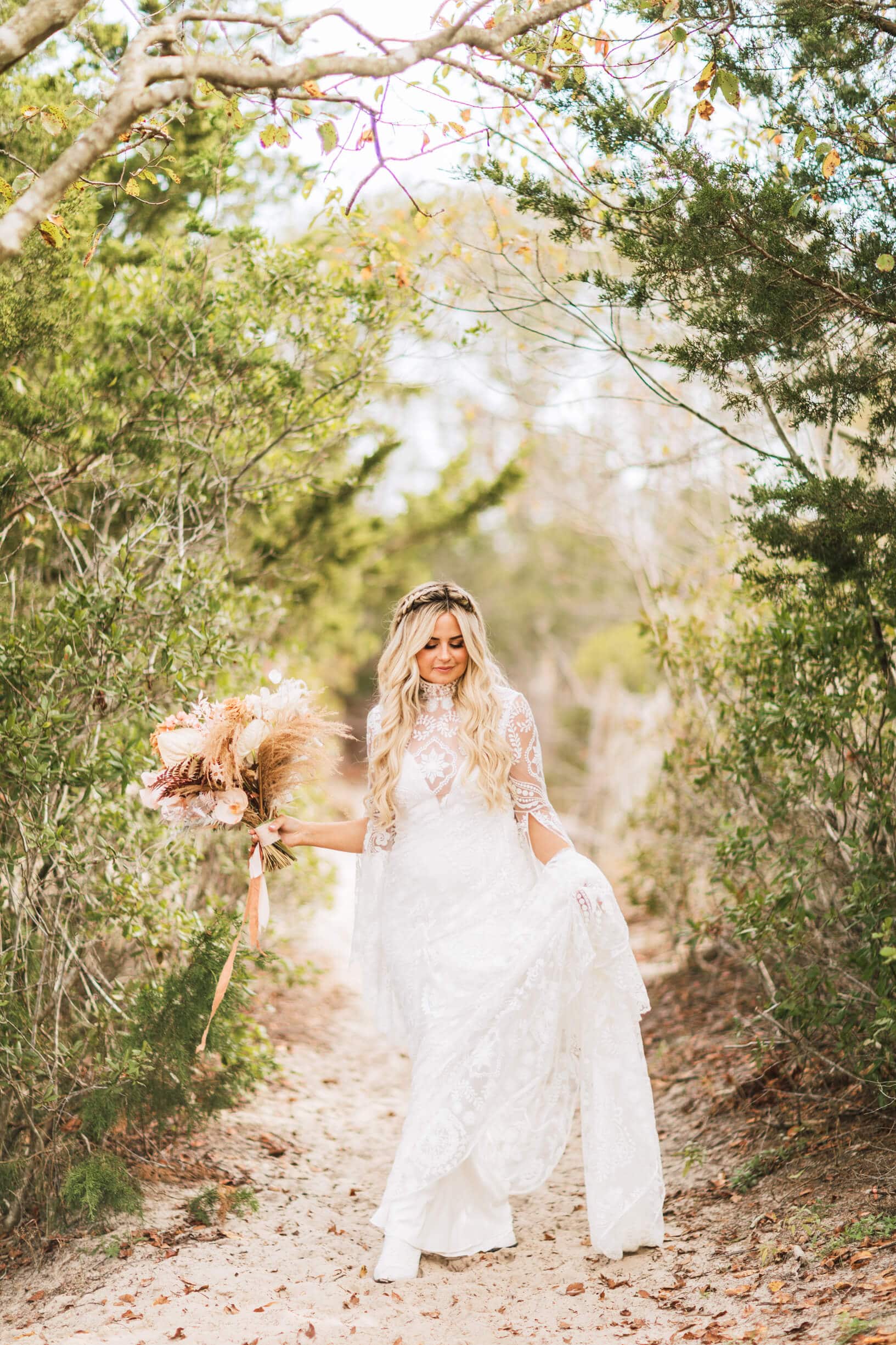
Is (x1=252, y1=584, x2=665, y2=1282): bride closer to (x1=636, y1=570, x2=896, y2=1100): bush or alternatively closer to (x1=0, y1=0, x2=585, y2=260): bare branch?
(x1=636, y1=570, x2=896, y2=1100): bush

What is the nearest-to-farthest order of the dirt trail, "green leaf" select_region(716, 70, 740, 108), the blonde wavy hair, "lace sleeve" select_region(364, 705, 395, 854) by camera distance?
the dirt trail, "green leaf" select_region(716, 70, 740, 108), the blonde wavy hair, "lace sleeve" select_region(364, 705, 395, 854)

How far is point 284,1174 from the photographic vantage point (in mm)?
5039

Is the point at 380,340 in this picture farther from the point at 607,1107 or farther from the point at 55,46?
the point at 607,1107

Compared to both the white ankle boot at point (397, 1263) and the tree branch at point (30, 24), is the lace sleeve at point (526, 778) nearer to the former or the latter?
the white ankle boot at point (397, 1263)

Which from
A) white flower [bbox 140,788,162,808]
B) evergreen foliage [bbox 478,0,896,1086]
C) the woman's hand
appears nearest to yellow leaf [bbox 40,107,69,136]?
evergreen foliage [bbox 478,0,896,1086]

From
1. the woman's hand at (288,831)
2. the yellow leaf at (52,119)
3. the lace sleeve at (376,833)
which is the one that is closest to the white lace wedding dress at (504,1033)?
the lace sleeve at (376,833)

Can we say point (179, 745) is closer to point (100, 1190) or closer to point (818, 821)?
point (100, 1190)

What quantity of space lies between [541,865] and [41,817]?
1.96m

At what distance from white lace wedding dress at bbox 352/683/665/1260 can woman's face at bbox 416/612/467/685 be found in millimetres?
329

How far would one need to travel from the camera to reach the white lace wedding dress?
12.5 ft

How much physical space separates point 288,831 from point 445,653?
89cm

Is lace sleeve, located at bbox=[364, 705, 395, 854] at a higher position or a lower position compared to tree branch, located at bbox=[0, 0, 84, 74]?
lower

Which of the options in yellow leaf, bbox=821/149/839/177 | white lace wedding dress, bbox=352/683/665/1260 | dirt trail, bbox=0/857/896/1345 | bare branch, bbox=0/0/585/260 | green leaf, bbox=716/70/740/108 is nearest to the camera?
bare branch, bbox=0/0/585/260

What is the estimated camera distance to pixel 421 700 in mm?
4336
